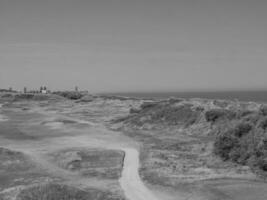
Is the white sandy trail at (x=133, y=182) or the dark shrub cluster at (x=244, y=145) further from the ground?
the dark shrub cluster at (x=244, y=145)

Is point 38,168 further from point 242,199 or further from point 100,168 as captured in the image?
point 242,199

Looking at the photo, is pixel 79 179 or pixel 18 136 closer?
pixel 79 179

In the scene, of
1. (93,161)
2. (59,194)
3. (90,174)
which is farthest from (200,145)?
(59,194)

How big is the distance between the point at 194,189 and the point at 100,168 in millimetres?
7709

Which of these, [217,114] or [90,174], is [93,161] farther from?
[217,114]

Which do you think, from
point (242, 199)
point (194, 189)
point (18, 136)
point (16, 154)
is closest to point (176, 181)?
point (194, 189)

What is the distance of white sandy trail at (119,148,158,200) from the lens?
56.8 feet

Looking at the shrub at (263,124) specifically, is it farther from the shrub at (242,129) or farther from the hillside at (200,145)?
the shrub at (242,129)

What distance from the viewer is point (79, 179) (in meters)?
21.1

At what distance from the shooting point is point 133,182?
1988cm

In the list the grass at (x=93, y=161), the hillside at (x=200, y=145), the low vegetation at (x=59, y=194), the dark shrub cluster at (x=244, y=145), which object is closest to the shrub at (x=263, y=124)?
the hillside at (x=200, y=145)

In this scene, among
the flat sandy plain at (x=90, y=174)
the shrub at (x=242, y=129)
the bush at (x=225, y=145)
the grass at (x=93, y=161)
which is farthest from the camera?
the shrub at (x=242, y=129)

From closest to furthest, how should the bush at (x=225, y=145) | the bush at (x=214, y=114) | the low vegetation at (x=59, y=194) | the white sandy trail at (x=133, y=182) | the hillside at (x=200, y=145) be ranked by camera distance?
the low vegetation at (x=59, y=194), the white sandy trail at (x=133, y=182), the hillside at (x=200, y=145), the bush at (x=225, y=145), the bush at (x=214, y=114)

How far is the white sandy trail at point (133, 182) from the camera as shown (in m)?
17.3
